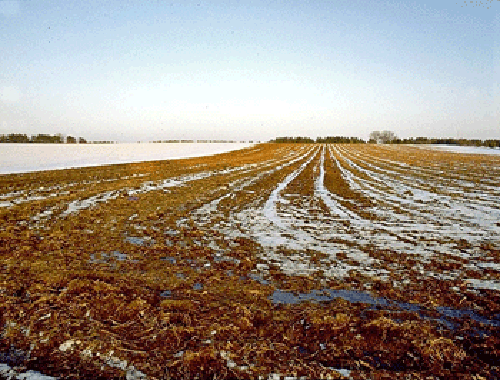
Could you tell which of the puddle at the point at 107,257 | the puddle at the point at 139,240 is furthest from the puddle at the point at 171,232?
the puddle at the point at 107,257

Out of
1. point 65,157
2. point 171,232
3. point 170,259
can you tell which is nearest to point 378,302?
point 170,259

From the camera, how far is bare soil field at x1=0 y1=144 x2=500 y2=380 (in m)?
3.37

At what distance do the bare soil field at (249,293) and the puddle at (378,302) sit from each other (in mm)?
25

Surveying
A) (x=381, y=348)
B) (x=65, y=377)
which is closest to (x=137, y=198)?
(x=65, y=377)

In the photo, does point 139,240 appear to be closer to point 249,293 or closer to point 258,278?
point 258,278

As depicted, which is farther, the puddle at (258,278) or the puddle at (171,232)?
the puddle at (171,232)

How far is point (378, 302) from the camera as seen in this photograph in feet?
15.6

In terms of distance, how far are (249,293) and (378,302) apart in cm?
199

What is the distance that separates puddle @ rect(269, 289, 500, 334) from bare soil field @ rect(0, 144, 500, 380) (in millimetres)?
25

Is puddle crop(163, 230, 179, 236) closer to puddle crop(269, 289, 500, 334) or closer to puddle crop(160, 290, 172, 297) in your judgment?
puddle crop(160, 290, 172, 297)

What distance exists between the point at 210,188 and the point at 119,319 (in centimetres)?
1177

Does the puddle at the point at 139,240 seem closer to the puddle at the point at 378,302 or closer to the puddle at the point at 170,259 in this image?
the puddle at the point at 170,259

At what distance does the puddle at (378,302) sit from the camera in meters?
4.29

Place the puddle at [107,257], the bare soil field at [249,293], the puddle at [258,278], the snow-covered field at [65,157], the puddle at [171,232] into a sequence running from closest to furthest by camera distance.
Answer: the bare soil field at [249,293] → the puddle at [258,278] → the puddle at [107,257] → the puddle at [171,232] → the snow-covered field at [65,157]
